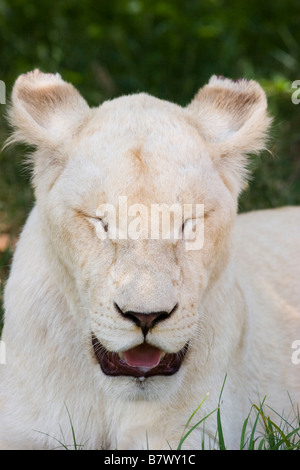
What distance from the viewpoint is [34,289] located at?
11.2 ft

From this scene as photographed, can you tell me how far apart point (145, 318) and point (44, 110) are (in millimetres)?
1061

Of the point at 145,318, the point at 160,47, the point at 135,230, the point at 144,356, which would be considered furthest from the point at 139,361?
the point at 160,47

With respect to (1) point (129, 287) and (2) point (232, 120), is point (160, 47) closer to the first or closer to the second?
(2) point (232, 120)

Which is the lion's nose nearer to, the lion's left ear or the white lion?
the white lion

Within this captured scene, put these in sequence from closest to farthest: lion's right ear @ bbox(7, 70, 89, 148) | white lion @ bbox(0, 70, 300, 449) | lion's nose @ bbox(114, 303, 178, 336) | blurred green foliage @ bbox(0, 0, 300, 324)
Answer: lion's nose @ bbox(114, 303, 178, 336), white lion @ bbox(0, 70, 300, 449), lion's right ear @ bbox(7, 70, 89, 148), blurred green foliage @ bbox(0, 0, 300, 324)

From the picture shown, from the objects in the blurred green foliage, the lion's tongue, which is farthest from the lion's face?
the blurred green foliage

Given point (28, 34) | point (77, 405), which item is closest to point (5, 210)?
point (28, 34)

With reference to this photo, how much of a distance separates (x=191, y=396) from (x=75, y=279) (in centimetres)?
64

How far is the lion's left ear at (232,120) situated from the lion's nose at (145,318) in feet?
2.42

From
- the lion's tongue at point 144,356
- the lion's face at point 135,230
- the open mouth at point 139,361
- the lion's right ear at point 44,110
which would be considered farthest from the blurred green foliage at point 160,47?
the lion's tongue at point 144,356

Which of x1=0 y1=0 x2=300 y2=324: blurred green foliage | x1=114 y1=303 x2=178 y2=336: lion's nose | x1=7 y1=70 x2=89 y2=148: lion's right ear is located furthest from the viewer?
x1=0 y1=0 x2=300 y2=324: blurred green foliage

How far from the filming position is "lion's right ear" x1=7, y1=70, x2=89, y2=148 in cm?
324

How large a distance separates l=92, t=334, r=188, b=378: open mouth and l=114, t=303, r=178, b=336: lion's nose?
0.46 ft

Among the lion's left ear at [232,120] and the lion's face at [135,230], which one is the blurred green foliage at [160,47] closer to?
the lion's left ear at [232,120]
